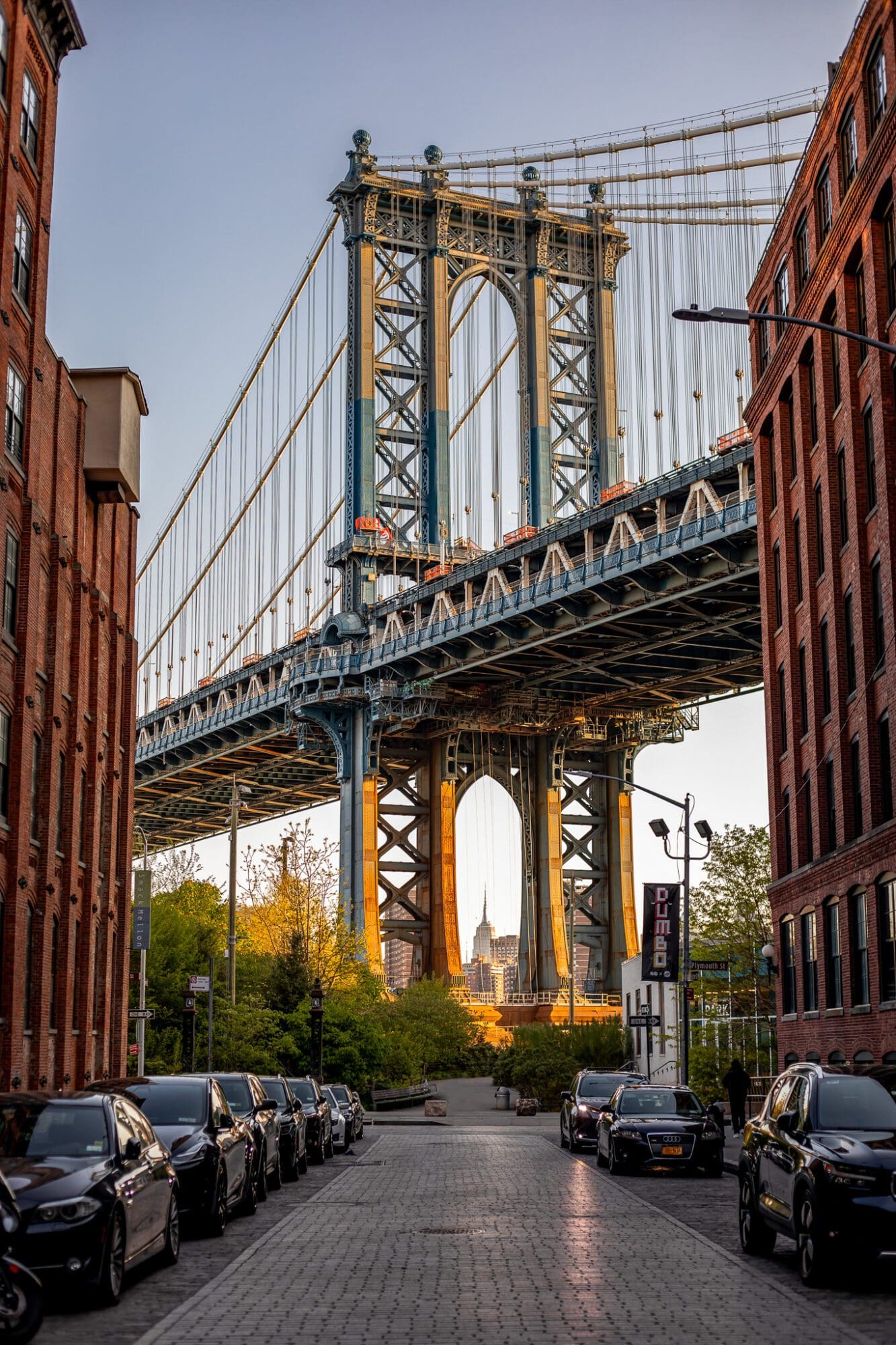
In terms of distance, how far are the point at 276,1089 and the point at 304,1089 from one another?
4.33 m

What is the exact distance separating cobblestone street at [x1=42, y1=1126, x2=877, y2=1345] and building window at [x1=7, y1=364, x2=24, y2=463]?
14359 mm

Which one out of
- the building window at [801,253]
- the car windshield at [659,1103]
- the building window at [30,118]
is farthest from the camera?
the building window at [801,253]

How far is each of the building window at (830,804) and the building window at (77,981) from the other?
1576cm

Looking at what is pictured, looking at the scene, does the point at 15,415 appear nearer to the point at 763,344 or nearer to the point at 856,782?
the point at 856,782

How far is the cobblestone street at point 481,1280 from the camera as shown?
1166cm

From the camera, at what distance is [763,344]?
46.4m

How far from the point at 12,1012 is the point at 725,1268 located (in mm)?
17705

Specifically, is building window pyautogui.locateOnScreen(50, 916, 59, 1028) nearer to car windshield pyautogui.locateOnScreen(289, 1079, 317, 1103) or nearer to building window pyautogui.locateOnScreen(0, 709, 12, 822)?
building window pyautogui.locateOnScreen(0, 709, 12, 822)

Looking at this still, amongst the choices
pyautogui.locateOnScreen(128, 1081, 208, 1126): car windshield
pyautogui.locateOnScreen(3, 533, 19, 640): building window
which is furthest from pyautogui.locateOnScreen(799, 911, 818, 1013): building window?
pyautogui.locateOnScreen(128, 1081, 208, 1126): car windshield

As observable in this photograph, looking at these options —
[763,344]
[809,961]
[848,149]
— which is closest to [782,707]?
[809,961]

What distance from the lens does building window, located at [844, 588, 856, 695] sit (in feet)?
119

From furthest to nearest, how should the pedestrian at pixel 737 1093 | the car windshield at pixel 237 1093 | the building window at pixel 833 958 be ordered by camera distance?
the pedestrian at pixel 737 1093 → the building window at pixel 833 958 → the car windshield at pixel 237 1093

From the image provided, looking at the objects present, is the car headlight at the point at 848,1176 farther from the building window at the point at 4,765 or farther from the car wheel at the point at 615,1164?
the building window at the point at 4,765

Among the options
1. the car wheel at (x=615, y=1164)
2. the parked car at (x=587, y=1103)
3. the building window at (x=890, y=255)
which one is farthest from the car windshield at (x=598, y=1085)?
the building window at (x=890, y=255)
